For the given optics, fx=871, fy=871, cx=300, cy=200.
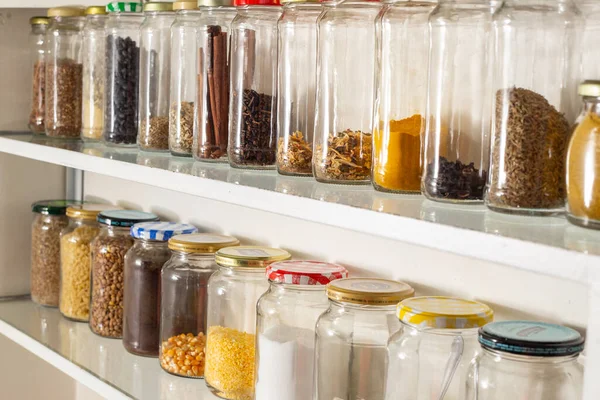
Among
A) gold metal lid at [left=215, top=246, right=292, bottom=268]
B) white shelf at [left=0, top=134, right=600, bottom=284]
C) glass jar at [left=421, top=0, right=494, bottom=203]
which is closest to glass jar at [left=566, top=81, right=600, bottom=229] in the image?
white shelf at [left=0, top=134, right=600, bottom=284]

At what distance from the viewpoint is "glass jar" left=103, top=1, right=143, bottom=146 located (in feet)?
4.86

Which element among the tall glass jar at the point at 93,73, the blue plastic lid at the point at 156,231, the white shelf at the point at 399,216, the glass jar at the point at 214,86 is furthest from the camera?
the tall glass jar at the point at 93,73

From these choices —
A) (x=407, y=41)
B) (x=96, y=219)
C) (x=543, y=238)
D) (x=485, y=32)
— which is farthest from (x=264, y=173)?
(x=96, y=219)

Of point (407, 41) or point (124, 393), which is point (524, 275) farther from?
point (124, 393)

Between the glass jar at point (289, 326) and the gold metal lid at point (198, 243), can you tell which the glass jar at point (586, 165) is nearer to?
the glass jar at point (289, 326)

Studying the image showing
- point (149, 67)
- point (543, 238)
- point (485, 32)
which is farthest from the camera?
point (149, 67)

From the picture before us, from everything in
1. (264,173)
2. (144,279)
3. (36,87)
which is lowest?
(144,279)

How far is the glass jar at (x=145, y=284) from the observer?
1.49m

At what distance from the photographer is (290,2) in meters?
1.08

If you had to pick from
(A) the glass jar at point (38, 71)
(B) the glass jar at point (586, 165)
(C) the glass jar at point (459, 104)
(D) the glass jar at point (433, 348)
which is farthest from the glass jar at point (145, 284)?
(B) the glass jar at point (586, 165)

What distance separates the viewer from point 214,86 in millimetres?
1240

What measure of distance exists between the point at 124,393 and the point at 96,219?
0.47 meters

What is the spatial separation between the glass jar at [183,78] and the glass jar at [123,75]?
139 mm

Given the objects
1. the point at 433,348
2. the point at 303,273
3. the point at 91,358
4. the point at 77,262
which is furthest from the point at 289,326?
the point at 77,262
